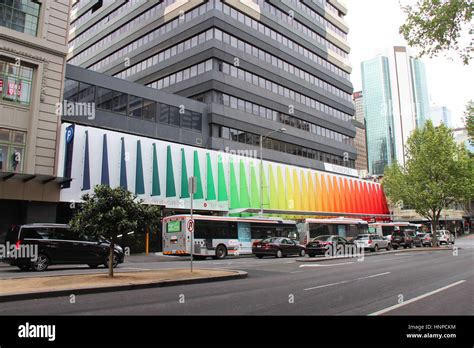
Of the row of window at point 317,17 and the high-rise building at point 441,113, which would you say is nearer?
the row of window at point 317,17

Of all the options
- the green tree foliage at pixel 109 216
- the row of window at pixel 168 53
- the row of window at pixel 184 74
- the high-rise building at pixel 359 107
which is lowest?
the green tree foliage at pixel 109 216

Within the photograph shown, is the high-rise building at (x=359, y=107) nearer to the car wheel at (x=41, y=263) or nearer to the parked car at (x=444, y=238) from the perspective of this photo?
the parked car at (x=444, y=238)

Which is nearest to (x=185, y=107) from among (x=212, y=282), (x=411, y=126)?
(x=212, y=282)

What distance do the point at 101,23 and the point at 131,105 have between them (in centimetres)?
3501

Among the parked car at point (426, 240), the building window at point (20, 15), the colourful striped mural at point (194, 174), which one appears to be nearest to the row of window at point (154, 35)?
the colourful striped mural at point (194, 174)

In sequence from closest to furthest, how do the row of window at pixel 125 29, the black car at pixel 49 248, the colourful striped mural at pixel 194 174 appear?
the black car at pixel 49 248 < the colourful striped mural at pixel 194 174 < the row of window at pixel 125 29

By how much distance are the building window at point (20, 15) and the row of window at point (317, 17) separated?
43.5 metres

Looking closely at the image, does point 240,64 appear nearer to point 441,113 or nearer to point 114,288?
point 114,288

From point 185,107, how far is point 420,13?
32004 millimetres

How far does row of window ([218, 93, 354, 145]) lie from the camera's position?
47375 mm

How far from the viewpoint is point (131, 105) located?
3744 cm

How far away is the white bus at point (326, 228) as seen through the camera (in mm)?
34688

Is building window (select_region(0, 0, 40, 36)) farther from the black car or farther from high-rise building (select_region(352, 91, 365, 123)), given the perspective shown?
high-rise building (select_region(352, 91, 365, 123))
